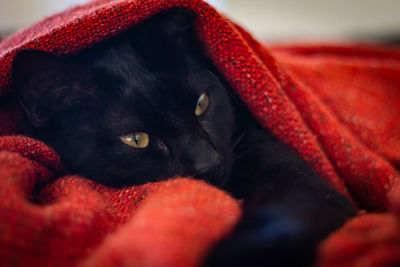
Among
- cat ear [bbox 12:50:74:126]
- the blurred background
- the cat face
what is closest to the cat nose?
the cat face

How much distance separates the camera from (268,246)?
0.43m

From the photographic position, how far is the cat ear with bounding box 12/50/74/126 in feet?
2.09

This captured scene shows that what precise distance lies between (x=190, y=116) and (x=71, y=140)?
31 cm

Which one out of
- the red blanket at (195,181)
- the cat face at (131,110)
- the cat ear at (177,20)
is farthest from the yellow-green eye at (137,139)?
the cat ear at (177,20)

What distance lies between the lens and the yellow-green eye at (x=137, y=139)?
74cm

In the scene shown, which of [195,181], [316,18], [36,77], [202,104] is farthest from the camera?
[316,18]

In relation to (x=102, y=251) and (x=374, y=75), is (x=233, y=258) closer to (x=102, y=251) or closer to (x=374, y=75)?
(x=102, y=251)

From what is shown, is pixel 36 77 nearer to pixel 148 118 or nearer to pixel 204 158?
pixel 148 118

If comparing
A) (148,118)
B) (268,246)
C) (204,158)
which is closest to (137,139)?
(148,118)

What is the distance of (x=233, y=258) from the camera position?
0.41m

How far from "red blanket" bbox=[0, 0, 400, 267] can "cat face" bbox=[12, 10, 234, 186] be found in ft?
0.18

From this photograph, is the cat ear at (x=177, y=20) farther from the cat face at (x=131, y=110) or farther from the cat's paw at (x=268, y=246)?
the cat's paw at (x=268, y=246)

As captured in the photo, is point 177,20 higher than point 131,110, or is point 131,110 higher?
point 177,20

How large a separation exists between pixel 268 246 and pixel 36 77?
611 millimetres
